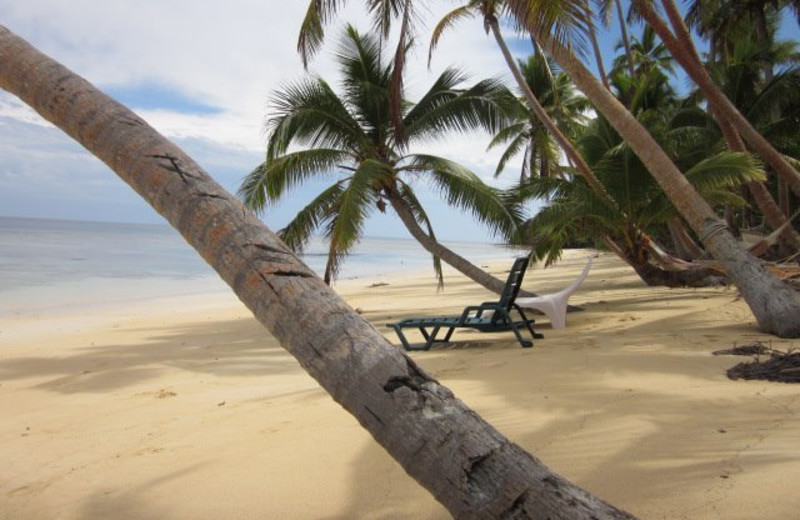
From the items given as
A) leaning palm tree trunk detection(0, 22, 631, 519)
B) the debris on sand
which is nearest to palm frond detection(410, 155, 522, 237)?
the debris on sand

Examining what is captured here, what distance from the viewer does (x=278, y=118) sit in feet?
38.8

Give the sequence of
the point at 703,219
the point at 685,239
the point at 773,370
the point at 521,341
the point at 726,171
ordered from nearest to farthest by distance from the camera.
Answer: the point at 773,370, the point at 521,341, the point at 703,219, the point at 726,171, the point at 685,239

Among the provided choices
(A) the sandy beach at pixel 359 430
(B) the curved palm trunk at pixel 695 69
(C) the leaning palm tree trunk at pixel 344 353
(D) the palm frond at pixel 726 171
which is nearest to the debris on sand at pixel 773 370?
(A) the sandy beach at pixel 359 430

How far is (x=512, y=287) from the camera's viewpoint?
8.21m

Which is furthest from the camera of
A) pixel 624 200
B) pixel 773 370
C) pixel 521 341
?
pixel 624 200

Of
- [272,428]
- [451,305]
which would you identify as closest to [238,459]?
[272,428]

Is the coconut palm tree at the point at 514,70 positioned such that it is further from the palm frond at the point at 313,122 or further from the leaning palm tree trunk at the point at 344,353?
the leaning palm tree trunk at the point at 344,353

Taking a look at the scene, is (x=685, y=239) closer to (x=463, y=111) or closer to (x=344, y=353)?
(x=463, y=111)

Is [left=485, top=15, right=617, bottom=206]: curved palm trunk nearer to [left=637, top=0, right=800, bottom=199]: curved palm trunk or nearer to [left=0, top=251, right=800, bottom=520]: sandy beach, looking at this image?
[left=637, top=0, right=800, bottom=199]: curved palm trunk

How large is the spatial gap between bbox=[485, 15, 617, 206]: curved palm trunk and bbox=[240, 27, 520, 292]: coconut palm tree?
389 mm

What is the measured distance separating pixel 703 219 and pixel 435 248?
4817 mm

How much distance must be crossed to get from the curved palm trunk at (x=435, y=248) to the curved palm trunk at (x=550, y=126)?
2.07m

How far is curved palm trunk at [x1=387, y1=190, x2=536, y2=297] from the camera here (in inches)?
439

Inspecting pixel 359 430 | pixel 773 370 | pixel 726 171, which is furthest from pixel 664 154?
pixel 359 430
